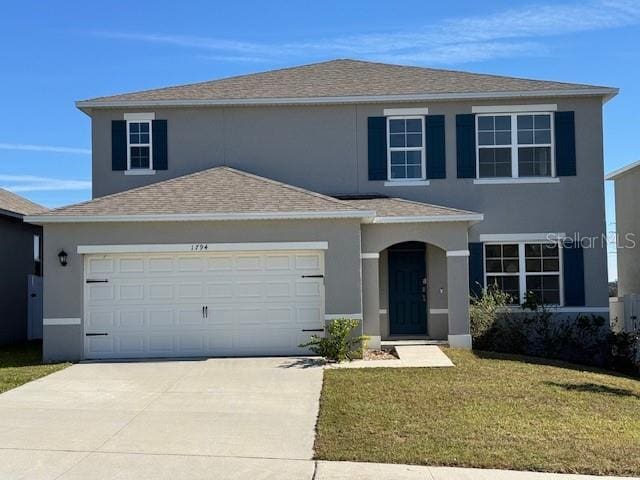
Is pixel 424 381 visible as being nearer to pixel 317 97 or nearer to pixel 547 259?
pixel 547 259

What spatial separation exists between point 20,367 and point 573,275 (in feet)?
42.2

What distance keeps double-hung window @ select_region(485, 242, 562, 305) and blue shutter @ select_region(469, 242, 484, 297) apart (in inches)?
10.5

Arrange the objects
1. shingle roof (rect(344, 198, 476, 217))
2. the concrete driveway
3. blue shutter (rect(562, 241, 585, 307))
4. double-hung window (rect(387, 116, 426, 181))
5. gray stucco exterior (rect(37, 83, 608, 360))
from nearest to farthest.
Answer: the concrete driveway < shingle roof (rect(344, 198, 476, 217)) < gray stucco exterior (rect(37, 83, 608, 360)) < blue shutter (rect(562, 241, 585, 307)) < double-hung window (rect(387, 116, 426, 181))

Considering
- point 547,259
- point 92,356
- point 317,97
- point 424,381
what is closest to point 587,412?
point 424,381

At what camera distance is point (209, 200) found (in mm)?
15430

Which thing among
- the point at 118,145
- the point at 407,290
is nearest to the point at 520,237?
the point at 407,290

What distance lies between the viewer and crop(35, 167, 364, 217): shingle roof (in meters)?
14.9

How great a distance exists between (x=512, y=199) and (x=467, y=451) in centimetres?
1111

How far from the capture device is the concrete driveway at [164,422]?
766cm

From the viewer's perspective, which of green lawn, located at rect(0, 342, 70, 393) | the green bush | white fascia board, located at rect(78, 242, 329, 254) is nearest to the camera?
green lawn, located at rect(0, 342, 70, 393)

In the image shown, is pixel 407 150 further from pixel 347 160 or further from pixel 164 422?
pixel 164 422

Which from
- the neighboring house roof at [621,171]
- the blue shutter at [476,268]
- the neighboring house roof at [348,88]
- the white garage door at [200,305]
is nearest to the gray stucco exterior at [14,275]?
the neighboring house roof at [348,88]

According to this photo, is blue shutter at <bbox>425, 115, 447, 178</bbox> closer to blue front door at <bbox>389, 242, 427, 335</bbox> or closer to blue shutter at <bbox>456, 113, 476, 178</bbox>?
blue shutter at <bbox>456, 113, 476, 178</bbox>

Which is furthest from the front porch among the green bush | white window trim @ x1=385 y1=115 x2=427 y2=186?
white window trim @ x1=385 y1=115 x2=427 y2=186
